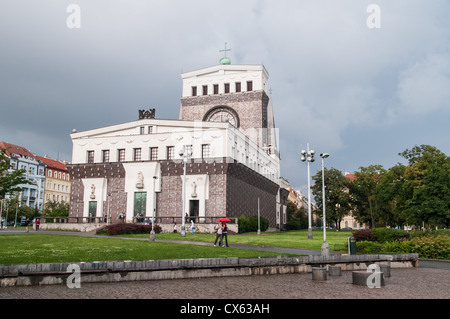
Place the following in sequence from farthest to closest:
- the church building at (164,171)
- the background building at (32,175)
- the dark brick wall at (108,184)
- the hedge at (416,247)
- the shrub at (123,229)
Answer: the background building at (32,175) → the dark brick wall at (108,184) → the church building at (164,171) → the shrub at (123,229) → the hedge at (416,247)

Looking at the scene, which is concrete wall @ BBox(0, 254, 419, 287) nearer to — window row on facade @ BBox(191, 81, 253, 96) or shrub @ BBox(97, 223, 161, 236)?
shrub @ BBox(97, 223, 161, 236)

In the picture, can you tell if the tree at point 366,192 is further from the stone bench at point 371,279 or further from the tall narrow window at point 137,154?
the stone bench at point 371,279

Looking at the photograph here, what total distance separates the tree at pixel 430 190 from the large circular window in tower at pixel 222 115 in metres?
28.1

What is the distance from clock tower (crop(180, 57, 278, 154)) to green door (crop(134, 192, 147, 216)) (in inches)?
810

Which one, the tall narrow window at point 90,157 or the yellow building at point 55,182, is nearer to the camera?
the tall narrow window at point 90,157

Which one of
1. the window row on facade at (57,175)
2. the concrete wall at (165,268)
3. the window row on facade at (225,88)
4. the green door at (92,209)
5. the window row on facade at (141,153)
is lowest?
the concrete wall at (165,268)

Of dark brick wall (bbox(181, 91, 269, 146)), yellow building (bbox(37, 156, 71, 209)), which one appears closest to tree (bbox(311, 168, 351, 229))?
dark brick wall (bbox(181, 91, 269, 146))

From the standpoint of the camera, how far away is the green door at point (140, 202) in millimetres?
52344

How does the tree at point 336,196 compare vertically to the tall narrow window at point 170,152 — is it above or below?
below

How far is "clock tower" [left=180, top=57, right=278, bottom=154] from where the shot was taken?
66.5m

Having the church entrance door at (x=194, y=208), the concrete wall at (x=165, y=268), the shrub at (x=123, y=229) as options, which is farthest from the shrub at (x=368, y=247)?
the church entrance door at (x=194, y=208)

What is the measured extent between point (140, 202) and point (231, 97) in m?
25.4

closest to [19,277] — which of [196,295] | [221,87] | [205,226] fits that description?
[196,295]

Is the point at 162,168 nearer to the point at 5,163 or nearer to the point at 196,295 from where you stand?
the point at 5,163
